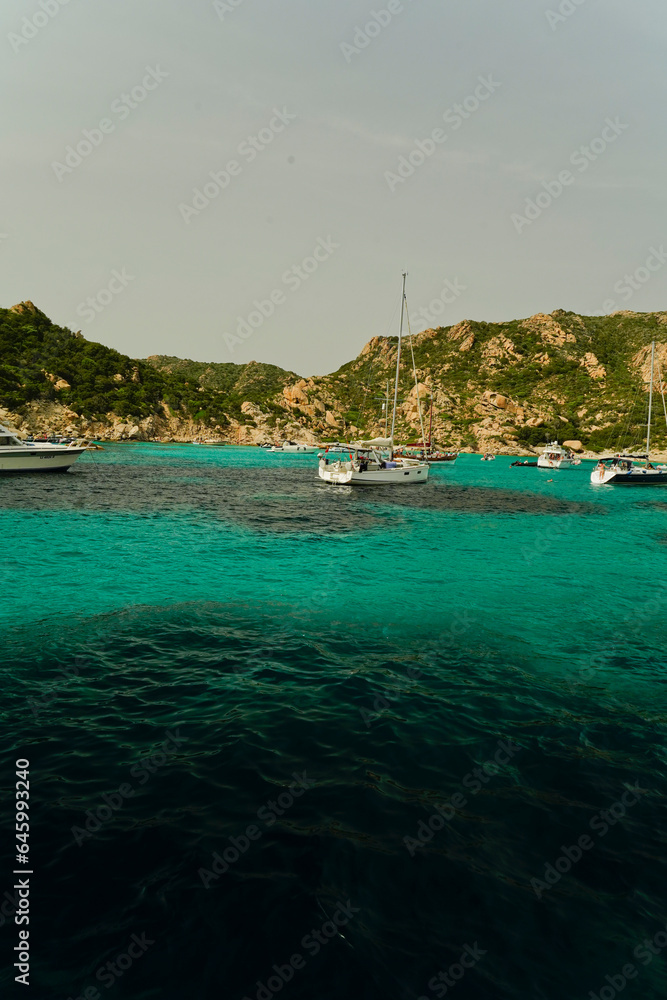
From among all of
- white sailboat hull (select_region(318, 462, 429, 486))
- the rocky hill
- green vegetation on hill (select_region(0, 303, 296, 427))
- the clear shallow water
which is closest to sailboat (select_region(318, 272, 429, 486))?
white sailboat hull (select_region(318, 462, 429, 486))

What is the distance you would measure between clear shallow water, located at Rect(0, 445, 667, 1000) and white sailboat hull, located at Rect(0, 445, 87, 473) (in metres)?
38.9

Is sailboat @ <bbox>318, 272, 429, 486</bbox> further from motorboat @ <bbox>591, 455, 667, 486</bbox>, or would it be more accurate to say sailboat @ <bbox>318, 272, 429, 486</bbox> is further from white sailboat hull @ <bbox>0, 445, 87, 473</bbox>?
motorboat @ <bbox>591, 455, 667, 486</bbox>

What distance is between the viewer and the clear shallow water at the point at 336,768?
4.57 m

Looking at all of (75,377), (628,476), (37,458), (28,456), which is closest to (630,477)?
(628,476)

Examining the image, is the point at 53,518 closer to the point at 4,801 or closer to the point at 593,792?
the point at 4,801

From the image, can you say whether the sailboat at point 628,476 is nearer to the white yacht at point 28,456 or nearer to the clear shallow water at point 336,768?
the clear shallow water at point 336,768

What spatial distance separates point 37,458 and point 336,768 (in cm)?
5647

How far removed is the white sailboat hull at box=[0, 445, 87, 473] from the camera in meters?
50.8

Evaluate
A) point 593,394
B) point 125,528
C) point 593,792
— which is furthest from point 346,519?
point 593,394

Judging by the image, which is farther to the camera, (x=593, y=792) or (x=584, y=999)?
(x=593, y=792)

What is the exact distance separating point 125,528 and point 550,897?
25.8 metres

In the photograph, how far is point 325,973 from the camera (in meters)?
4.34

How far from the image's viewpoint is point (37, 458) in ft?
174

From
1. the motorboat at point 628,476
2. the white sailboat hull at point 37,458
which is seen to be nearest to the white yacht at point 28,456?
the white sailboat hull at point 37,458
